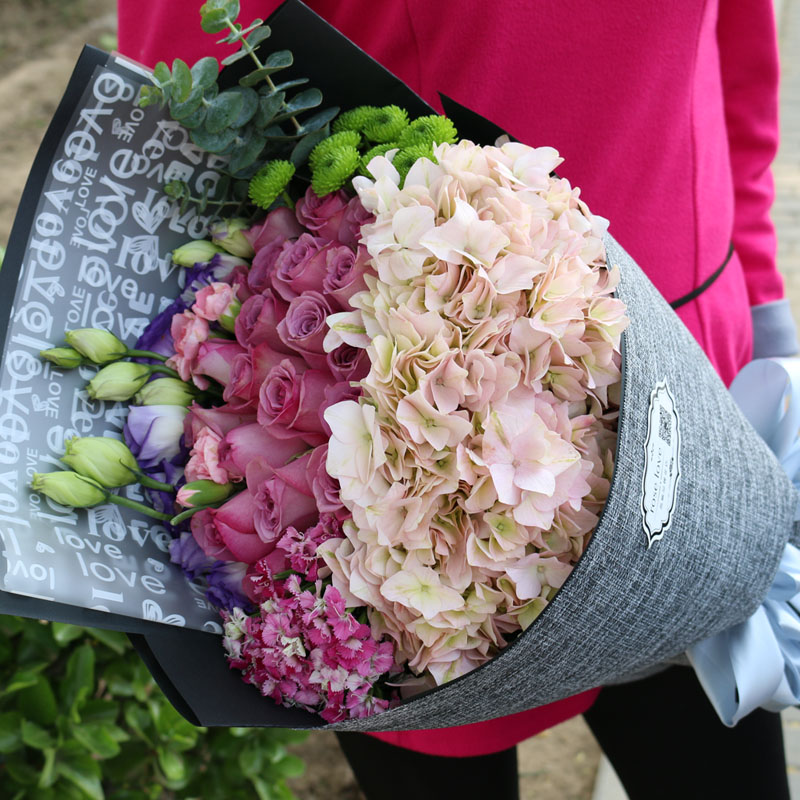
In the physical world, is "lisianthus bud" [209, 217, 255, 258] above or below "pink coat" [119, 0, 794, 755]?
below

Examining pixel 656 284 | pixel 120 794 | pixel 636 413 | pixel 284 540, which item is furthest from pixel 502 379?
pixel 120 794

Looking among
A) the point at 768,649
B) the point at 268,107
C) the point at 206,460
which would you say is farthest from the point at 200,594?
the point at 768,649

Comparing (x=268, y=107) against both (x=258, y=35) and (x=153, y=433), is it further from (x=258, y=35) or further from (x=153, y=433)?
(x=153, y=433)

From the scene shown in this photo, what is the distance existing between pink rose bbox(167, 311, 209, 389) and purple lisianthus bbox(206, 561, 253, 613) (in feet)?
0.58

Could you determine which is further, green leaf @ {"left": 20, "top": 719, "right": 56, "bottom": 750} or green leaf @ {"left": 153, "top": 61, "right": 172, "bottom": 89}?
green leaf @ {"left": 20, "top": 719, "right": 56, "bottom": 750}

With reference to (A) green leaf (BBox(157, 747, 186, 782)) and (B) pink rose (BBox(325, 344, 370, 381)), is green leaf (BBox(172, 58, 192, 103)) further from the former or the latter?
(A) green leaf (BBox(157, 747, 186, 782))

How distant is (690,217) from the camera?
110cm

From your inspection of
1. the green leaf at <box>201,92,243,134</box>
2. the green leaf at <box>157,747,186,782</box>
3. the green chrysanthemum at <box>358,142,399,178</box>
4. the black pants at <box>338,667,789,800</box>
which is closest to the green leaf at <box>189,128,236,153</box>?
the green leaf at <box>201,92,243,134</box>

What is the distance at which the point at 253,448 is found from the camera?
2.40 feet

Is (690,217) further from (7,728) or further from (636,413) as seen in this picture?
(7,728)

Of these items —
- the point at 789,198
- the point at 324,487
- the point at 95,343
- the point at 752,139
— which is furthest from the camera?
the point at 789,198

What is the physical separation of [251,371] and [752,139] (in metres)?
1.04

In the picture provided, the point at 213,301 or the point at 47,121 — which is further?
the point at 47,121

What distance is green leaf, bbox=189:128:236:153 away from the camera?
768mm
